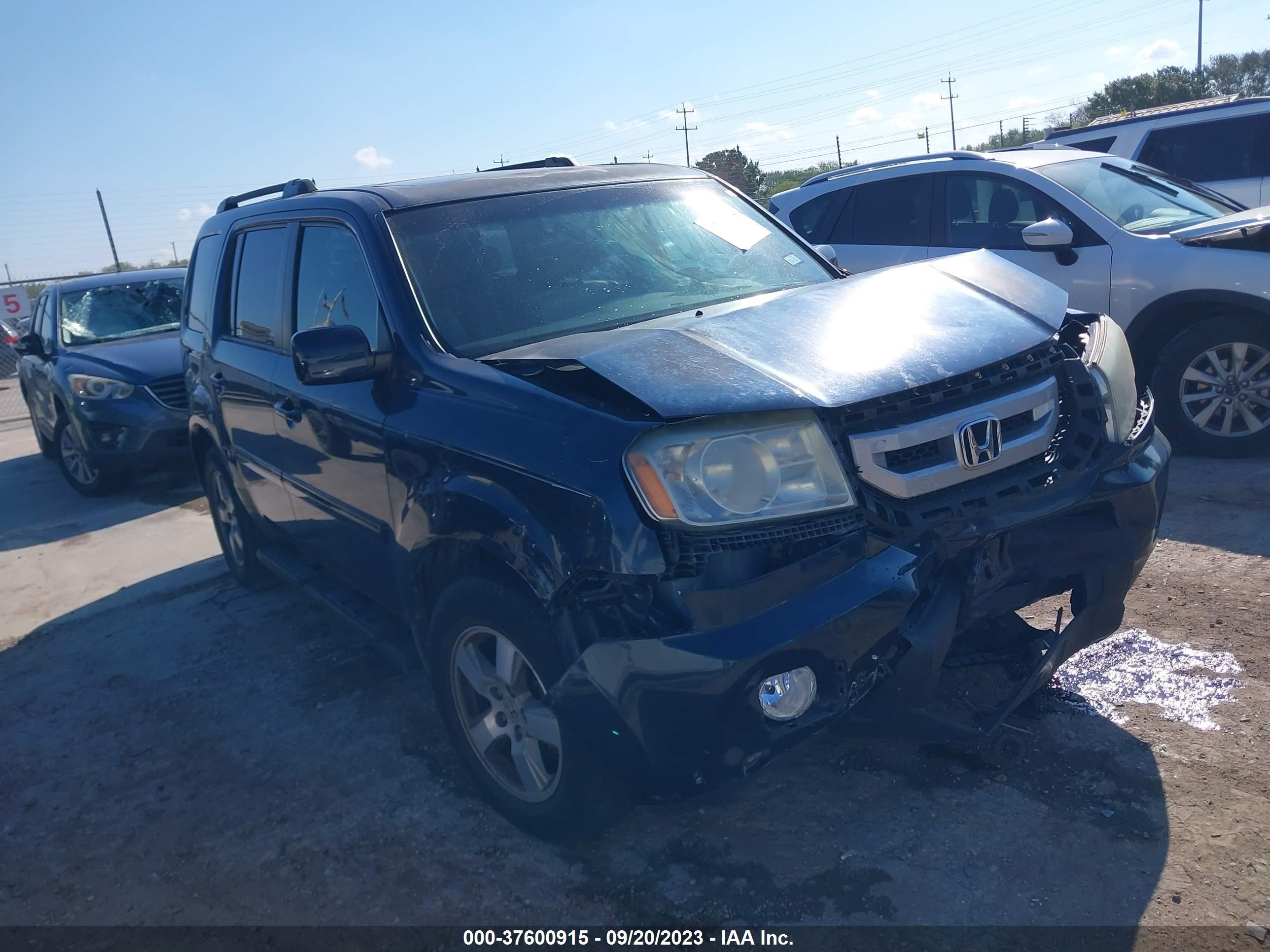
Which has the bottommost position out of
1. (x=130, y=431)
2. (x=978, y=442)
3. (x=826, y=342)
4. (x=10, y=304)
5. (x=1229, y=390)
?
(x=1229, y=390)

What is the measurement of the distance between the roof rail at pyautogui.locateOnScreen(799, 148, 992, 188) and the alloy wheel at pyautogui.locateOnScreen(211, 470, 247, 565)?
486 cm

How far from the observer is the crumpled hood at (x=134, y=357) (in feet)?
27.6

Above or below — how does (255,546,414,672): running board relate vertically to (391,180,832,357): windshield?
below

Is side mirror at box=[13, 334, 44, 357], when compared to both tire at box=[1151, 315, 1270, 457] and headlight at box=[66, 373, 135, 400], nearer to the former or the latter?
headlight at box=[66, 373, 135, 400]

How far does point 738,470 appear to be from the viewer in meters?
2.45

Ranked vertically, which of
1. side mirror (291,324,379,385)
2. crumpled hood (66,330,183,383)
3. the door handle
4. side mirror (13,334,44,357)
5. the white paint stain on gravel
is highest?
side mirror (291,324,379,385)

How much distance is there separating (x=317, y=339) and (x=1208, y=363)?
5.06 metres

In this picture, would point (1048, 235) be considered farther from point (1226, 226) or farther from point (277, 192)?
point (277, 192)

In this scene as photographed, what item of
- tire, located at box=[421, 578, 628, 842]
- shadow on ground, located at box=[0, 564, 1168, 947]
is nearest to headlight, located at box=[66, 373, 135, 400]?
shadow on ground, located at box=[0, 564, 1168, 947]

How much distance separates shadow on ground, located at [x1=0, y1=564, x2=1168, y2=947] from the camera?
8.75ft

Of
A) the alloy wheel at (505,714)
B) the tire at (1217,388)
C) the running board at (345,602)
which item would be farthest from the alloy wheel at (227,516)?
the tire at (1217,388)

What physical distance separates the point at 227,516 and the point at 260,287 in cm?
171

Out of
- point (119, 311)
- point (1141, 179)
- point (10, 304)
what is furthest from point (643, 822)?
point (10, 304)

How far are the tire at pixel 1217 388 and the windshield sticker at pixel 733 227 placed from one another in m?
3.10
